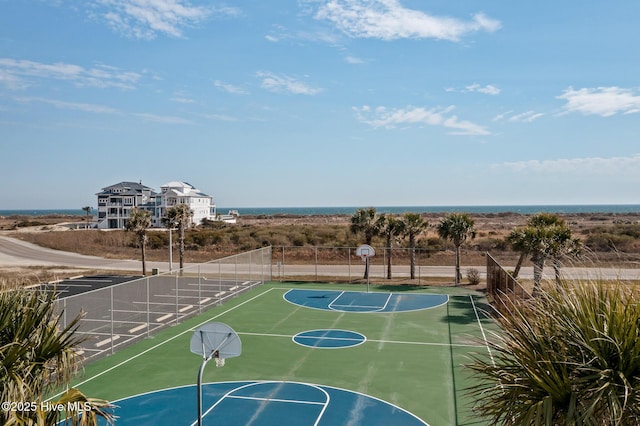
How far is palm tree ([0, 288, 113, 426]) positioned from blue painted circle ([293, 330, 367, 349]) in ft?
42.4

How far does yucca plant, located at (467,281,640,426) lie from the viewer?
4.72m

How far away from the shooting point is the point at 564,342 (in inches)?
208

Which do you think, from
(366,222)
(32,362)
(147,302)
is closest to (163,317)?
(147,302)

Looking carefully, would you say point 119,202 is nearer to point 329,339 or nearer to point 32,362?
point 329,339

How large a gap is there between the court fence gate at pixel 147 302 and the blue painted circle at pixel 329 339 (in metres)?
5.44

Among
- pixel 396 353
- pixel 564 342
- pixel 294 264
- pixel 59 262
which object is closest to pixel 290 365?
pixel 396 353

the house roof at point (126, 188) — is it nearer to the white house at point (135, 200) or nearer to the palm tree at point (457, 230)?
the white house at point (135, 200)

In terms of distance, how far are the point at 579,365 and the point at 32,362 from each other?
6072mm

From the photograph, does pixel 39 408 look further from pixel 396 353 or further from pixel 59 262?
pixel 59 262

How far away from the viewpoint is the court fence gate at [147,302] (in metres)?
18.4

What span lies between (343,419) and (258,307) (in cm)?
1359

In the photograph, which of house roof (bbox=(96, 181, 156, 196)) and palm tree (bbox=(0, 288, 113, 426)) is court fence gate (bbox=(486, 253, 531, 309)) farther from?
house roof (bbox=(96, 181, 156, 196))

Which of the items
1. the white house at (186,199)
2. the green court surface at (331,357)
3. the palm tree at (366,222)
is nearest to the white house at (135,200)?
the white house at (186,199)

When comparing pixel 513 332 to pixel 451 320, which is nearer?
pixel 513 332
